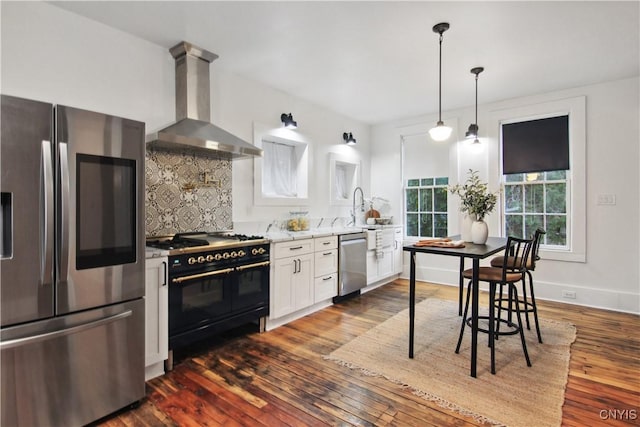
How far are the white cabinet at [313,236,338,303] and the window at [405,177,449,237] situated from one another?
208 cm

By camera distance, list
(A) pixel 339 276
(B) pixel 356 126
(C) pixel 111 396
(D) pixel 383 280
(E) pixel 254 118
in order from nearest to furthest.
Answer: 1. (C) pixel 111 396
2. (E) pixel 254 118
3. (A) pixel 339 276
4. (D) pixel 383 280
5. (B) pixel 356 126

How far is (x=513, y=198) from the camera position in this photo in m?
4.68

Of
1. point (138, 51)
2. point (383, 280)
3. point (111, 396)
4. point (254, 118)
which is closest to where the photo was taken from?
point (111, 396)

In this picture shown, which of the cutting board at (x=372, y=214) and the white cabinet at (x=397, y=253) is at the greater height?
the cutting board at (x=372, y=214)

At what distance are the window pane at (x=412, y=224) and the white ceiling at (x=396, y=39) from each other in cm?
218

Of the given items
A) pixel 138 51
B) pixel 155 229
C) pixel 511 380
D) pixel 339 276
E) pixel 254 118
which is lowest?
pixel 511 380

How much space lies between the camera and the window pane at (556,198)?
432cm

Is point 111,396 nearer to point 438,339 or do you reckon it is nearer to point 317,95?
point 438,339

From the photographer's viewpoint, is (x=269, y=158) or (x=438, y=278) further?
(x=438, y=278)

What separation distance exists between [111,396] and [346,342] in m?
1.82

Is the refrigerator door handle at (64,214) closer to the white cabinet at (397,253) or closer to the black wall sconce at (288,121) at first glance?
the black wall sconce at (288,121)

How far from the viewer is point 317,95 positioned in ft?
14.4

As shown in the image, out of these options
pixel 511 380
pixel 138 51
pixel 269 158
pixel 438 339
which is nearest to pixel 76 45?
pixel 138 51

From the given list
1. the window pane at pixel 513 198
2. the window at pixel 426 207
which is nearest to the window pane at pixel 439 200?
the window at pixel 426 207
